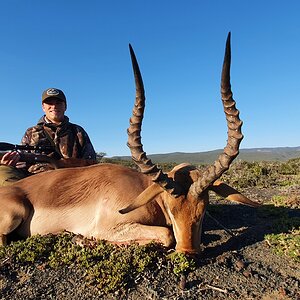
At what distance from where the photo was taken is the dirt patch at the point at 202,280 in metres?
5.09

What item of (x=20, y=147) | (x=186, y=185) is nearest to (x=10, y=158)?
(x=20, y=147)

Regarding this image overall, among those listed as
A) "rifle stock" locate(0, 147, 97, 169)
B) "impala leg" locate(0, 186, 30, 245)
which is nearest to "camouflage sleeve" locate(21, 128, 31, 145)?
"rifle stock" locate(0, 147, 97, 169)

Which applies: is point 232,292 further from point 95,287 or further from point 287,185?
point 287,185

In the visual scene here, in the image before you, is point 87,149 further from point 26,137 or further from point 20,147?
point 20,147

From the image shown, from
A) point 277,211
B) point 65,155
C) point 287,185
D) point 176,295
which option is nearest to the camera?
point 176,295

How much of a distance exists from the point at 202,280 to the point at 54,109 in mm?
→ 6768

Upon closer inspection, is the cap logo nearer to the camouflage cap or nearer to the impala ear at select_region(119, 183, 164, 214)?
the camouflage cap

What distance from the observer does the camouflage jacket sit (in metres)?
10.5

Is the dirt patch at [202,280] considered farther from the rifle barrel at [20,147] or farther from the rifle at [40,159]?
the rifle barrel at [20,147]

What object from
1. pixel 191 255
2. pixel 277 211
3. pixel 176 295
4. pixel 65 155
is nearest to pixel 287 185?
pixel 277 211

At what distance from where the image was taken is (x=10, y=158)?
9.26 m

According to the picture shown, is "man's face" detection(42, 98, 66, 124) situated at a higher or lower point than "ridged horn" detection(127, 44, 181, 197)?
higher

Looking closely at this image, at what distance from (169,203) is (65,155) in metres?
5.23

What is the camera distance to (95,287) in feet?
17.3
